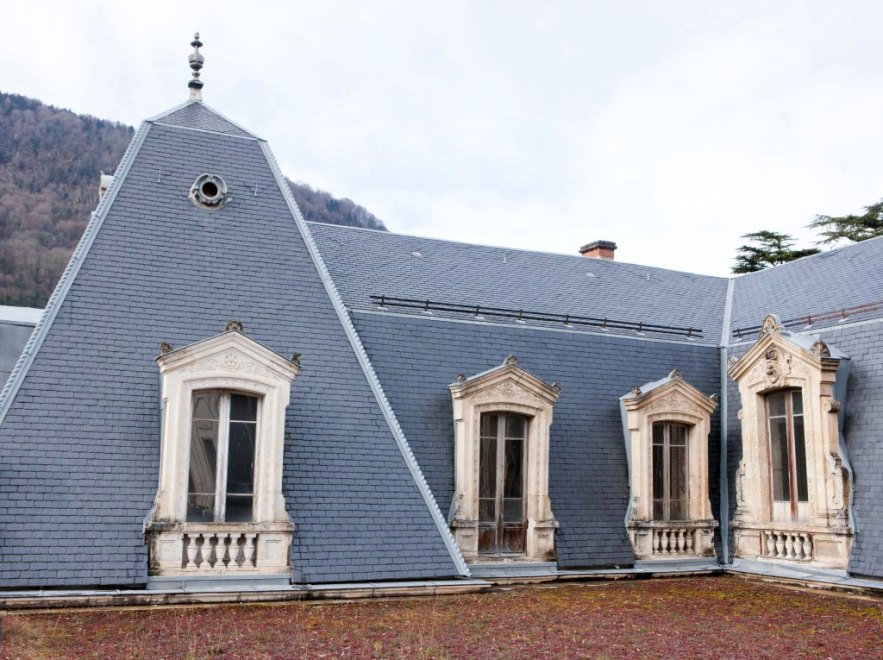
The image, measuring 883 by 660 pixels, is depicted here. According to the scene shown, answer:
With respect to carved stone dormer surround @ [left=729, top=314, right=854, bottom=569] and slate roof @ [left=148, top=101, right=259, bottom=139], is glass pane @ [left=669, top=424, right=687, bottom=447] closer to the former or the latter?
carved stone dormer surround @ [left=729, top=314, right=854, bottom=569]

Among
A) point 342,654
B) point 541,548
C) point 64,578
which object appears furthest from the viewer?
point 541,548

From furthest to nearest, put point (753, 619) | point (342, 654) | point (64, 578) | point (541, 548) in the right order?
point (541, 548)
point (753, 619)
point (64, 578)
point (342, 654)

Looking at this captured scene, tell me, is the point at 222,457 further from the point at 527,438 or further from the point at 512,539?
the point at 527,438

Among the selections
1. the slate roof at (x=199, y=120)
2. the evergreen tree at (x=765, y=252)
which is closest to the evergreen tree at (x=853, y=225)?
the evergreen tree at (x=765, y=252)

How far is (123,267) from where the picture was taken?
13727 mm

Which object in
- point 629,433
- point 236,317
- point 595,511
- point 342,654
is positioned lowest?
point 342,654

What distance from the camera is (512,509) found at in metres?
15.4

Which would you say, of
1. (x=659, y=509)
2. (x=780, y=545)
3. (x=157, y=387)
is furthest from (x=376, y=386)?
(x=780, y=545)

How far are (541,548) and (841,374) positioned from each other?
599 centimetres

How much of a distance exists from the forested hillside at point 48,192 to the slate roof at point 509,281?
3914 cm

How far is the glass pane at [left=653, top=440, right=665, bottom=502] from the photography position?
16531mm

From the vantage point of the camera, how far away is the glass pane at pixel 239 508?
12.5m

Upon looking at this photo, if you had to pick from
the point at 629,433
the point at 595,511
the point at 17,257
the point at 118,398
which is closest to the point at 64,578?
the point at 118,398

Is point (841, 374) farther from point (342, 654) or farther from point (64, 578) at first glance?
point (64, 578)
